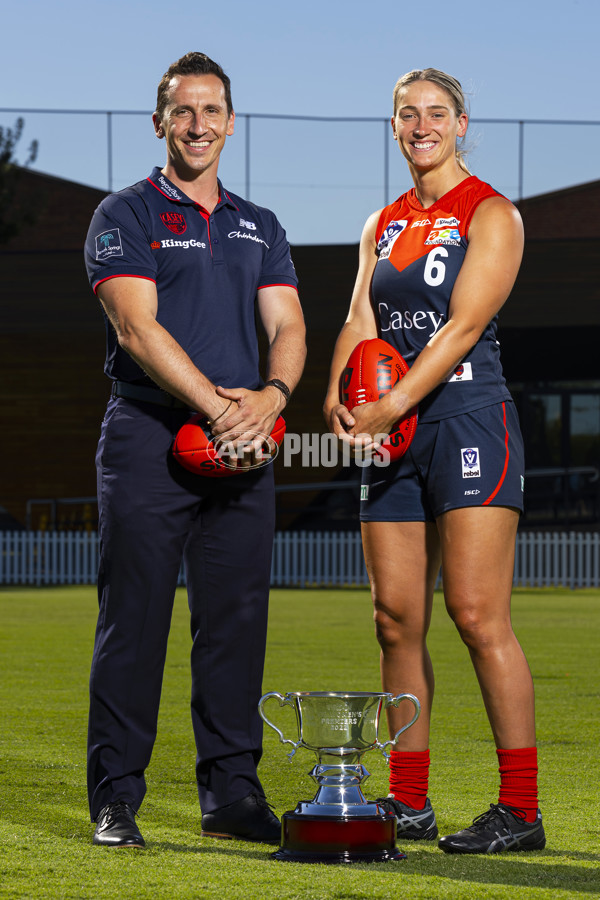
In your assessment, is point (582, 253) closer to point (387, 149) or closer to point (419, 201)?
point (387, 149)

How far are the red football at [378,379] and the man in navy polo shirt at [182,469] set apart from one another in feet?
0.62

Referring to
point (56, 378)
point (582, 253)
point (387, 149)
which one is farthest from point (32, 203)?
point (582, 253)

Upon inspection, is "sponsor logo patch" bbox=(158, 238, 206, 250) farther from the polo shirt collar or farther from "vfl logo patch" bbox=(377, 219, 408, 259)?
"vfl logo patch" bbox=(377, 219, 408, 259)

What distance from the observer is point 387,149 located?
21828mm

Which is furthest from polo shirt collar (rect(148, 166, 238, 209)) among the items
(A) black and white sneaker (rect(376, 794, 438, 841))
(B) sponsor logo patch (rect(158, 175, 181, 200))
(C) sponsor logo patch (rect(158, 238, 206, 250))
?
(A) black and white sneaker (rect(376, 794, 438, 841))

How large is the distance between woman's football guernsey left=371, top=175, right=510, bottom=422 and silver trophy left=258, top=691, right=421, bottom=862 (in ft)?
2.83

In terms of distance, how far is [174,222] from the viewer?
3436 millimetres

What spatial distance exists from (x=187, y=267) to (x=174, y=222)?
15 centimetres

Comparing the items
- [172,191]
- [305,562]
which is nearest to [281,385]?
[172,191]

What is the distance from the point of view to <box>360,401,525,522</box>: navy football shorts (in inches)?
130

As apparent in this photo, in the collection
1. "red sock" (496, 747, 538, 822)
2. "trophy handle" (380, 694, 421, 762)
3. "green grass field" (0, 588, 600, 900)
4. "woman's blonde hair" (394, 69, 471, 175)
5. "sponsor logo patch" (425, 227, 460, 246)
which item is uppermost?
"woman's blonde hair" (394, 69, 471, 175)

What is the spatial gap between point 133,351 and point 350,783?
51.5 inches

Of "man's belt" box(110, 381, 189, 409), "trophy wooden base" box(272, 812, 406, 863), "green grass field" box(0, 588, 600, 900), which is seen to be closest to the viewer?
"green grass field" box(0, 588, 600, 900)

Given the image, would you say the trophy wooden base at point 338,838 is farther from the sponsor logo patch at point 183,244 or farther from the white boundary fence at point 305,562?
the white boundary fence at point 305,562
